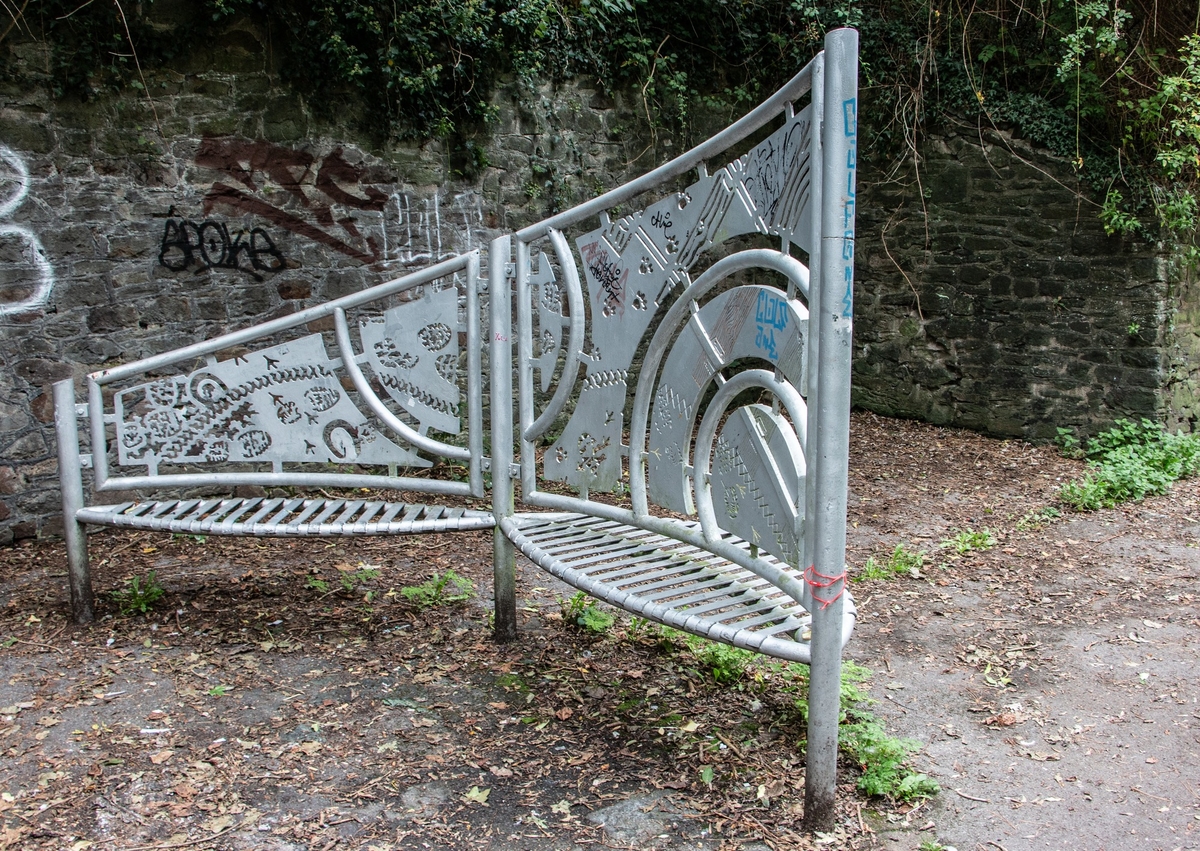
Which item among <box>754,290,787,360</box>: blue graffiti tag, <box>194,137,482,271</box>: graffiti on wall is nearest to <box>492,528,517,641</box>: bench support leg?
<box>754,290,787,360</box>: blue graffiti tag

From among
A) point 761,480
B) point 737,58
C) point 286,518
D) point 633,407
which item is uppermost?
point 737,58

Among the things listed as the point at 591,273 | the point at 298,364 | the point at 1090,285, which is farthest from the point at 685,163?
the point at 1090,285

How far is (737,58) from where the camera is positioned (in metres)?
7.49

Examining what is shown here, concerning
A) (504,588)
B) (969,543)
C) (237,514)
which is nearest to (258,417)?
(237,514)

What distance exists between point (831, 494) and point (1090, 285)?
5.83 m

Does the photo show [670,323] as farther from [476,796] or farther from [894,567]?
[894,567]

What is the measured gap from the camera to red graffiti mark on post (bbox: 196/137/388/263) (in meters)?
5.14

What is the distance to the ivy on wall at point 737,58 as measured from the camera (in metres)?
4.96

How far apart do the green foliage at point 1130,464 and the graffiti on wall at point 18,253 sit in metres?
6.06

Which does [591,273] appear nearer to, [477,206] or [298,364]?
[298,364]

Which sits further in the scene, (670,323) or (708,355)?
(670,323)

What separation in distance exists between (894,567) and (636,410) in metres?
2.20

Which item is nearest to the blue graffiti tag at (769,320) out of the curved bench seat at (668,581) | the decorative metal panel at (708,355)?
the decorative metal panel at (708,355)

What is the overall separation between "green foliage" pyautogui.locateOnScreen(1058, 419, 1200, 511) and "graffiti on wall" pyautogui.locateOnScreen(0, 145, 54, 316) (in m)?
6.06
